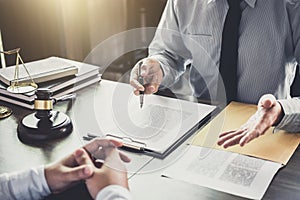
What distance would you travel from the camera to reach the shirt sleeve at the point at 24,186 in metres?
0.95

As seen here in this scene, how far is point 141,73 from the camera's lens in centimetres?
143

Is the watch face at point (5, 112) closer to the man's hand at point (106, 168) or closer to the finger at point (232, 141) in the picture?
the man's hand at point (106, 168)

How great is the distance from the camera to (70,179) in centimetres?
97

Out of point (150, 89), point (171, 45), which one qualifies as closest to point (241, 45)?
point (171, 45)

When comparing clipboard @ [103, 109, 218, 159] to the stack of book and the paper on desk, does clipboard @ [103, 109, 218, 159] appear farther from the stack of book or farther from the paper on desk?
the stack of book

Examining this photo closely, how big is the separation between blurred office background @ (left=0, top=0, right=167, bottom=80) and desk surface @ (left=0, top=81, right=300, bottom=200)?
1332mm

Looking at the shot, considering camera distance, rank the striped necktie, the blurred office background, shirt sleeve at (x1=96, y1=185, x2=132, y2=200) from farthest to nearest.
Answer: the blurred office background
the striped necktie
shirt sleeve at (x1=96, y1=185, x2=132, y2=200)

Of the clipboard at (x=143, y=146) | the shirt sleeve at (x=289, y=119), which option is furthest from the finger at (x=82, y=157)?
the shirt sleeve at (x=289, y=119)

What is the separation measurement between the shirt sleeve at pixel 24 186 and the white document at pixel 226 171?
0.28 metres

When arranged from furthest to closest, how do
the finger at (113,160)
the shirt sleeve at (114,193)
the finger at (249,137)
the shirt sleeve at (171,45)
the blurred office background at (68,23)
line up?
the blurred office background at (68,23), the shirt sleeve at (171,45), the finger at (249,137), the finger at (113,160), the shirt sleeve at (114,193)

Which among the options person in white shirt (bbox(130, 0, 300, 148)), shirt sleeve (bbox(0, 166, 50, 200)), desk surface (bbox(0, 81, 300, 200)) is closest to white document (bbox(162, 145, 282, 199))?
desk surface (bbox(0, 81, 300, 200))

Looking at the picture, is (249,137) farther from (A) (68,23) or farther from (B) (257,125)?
(A) (68,23)

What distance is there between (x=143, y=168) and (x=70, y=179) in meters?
0.18

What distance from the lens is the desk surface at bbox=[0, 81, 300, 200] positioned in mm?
938
